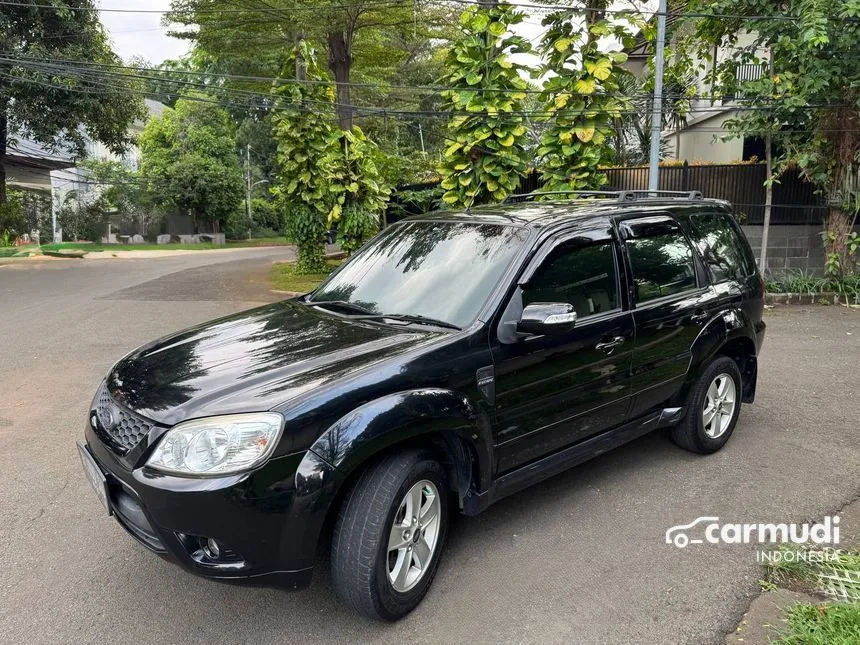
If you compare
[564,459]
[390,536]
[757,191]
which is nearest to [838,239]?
[757,191]

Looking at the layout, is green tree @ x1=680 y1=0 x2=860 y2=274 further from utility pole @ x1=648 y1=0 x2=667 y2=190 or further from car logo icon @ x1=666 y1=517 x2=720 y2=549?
car logo icon @ x1=666 y1=517 x2=720 y2=549

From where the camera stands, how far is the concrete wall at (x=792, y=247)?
1313 centimetres

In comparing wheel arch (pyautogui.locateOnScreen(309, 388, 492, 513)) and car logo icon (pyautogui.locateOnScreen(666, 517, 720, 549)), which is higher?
wheel arch (pyautogui.locateOnScreen(309, 388, 492, 513))

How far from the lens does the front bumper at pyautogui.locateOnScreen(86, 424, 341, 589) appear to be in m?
2.54

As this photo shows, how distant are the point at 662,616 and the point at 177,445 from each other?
7.49 feet

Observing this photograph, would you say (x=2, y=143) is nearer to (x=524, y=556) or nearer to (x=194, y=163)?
(x=194, y=163)

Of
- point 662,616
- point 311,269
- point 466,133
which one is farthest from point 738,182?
point 662,616

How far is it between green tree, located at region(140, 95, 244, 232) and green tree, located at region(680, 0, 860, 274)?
30194mm

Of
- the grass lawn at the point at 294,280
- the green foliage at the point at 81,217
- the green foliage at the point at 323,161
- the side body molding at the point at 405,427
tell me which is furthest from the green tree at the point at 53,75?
the side body molding at the point at 405,427

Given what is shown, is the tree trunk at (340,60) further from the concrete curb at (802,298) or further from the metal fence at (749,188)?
the concrete curb at (802,298)

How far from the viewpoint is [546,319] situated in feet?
10.6

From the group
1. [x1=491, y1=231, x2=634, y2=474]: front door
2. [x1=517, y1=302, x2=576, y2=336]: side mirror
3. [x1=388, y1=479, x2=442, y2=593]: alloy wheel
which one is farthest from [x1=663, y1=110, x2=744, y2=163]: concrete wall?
[x1=388, y1=479, x2=442, y2=593]: alloy wheel

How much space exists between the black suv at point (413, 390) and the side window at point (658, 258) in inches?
0.6

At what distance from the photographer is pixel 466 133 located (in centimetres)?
1160
